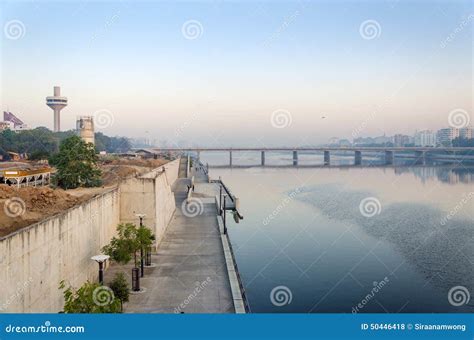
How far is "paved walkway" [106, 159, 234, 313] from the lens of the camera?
918 centimetres

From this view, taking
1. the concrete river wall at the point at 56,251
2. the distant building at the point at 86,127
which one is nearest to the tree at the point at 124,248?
the concrete river wall at the point at 56,251

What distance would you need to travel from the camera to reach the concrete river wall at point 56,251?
5.98m

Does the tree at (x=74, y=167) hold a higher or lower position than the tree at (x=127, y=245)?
higher

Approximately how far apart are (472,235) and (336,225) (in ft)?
20.0

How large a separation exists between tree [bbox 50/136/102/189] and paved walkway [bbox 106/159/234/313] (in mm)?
3849

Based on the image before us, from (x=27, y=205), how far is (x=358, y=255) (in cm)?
1196

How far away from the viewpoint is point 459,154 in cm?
8925

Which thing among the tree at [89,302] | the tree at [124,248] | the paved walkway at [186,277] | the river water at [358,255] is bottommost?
the river water at [358,255]

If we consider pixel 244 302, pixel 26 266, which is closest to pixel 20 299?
pixel 26 266

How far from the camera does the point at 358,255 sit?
55.5ft

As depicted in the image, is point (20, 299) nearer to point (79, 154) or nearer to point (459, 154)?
point (79, 154)

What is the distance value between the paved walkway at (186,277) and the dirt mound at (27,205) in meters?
2.23

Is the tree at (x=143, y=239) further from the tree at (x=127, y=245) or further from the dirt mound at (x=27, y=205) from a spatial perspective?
the dirt mound at (x=27, y=205)

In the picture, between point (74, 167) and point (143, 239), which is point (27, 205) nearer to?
point (143, 239)
